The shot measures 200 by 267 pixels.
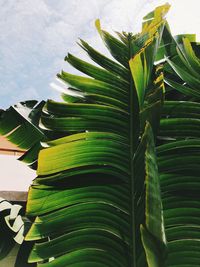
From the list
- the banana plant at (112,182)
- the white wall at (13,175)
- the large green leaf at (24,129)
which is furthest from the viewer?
the white wall at (13,175)

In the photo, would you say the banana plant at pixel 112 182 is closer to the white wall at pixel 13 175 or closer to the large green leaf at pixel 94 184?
the large green leaf at pixel 94 184

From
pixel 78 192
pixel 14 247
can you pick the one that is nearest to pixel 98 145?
pixel 78 192

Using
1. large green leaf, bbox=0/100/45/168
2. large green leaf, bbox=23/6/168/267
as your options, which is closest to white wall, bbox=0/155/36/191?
large green leaf, bbox=0/100/45/168

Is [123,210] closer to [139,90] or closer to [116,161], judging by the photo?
[116,161]

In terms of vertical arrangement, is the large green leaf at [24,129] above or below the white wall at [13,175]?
above

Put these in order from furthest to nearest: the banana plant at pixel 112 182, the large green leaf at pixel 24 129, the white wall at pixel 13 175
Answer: the white wall at pixel 13 175 → the large green leaf at pixel 24 129 → the banana plant at pixel 112 182

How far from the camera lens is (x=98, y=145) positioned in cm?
142

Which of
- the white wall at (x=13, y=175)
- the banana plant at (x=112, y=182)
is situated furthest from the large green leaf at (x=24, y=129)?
the white wall at (x=13, y=175)

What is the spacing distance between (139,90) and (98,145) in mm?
254

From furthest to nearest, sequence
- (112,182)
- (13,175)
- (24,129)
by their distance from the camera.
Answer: (13,175)
(24,129)
(112,182)

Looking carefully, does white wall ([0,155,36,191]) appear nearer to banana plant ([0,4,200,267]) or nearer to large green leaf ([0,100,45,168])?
large green leaf ([0,100,45,168])

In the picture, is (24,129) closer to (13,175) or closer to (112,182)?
(112,182)

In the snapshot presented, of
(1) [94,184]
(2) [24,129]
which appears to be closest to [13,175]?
(2) [24,129]

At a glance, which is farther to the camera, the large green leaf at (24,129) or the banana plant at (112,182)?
the large green leaf at (24,129)
